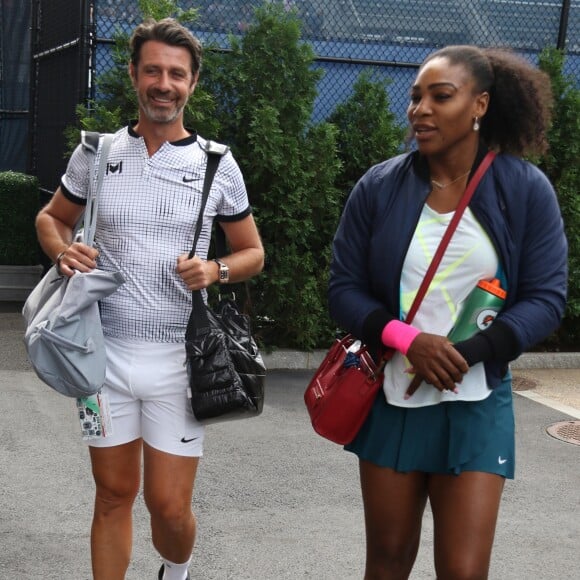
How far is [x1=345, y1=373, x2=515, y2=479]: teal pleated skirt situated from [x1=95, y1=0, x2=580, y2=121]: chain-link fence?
6.14 metres

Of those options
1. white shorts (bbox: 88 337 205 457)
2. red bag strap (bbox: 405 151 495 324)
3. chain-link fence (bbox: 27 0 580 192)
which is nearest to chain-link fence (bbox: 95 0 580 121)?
chain-link fence (bbox: 27 0 580 192)

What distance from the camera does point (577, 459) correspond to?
6.25 m

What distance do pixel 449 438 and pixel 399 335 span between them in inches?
12.9

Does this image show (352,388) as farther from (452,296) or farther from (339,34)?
(339,34)

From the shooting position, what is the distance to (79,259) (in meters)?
3.25

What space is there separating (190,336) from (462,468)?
1002mm

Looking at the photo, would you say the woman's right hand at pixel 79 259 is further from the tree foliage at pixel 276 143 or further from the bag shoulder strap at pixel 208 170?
the tree foliage at pixel 276 143

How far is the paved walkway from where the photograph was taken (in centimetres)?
441

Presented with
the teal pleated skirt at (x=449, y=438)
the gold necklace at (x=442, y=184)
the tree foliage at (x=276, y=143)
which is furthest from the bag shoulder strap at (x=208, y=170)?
the tree foliage at (x=276, y=143)

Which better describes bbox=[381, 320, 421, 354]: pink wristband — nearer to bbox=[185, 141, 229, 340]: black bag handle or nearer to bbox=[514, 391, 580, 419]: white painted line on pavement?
bbox=[185, 141, 229, 340]: black bag handle

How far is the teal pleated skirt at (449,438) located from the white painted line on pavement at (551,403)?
454cm

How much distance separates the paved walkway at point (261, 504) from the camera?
4.41m

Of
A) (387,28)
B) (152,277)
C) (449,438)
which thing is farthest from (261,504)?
(387,28)

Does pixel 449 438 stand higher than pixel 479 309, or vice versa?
pixel 479 309
